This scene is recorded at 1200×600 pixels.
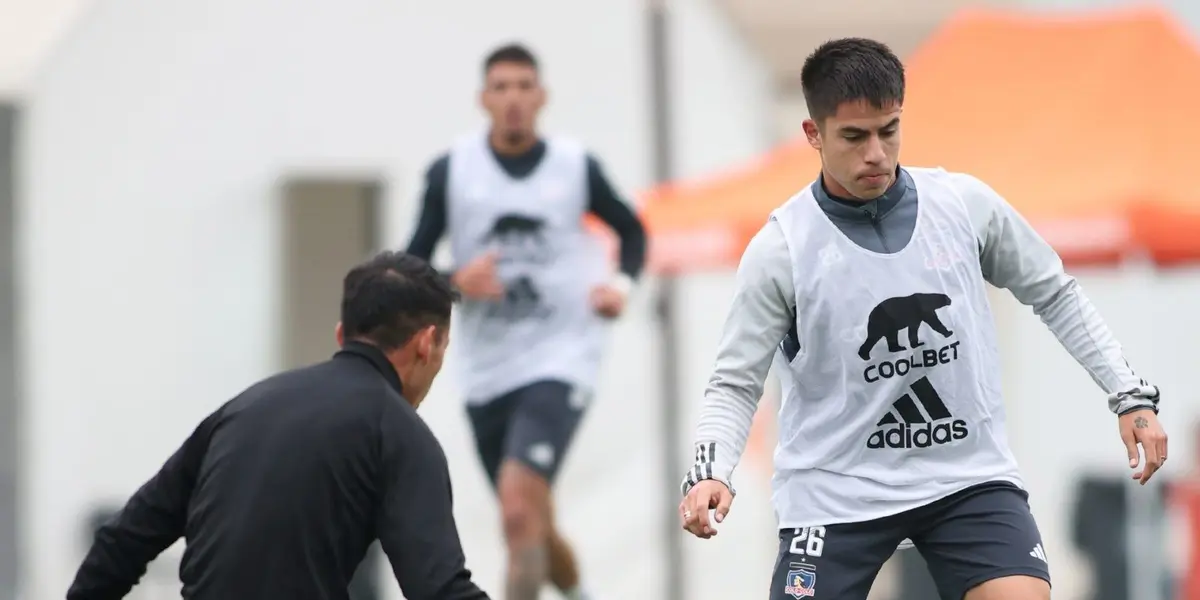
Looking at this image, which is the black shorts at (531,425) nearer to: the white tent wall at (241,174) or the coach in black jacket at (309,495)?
the coach in black jacket at (309,495)

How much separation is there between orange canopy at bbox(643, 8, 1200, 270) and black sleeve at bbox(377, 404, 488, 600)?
562 cm

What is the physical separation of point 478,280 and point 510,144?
0.66 metres

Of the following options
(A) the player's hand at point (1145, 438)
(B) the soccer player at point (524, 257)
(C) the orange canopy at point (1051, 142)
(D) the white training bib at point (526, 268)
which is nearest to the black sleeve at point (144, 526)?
(A) the player's hand at point (1145, 438)

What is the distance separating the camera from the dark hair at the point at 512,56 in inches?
300

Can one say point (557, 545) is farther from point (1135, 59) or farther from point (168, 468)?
point (1135, 59)

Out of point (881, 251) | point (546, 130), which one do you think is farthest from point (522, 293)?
point (546, 130)

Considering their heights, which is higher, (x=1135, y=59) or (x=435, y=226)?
(x=1135, y=59)

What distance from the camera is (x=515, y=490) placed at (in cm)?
727

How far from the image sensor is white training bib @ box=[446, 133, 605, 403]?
7617mm

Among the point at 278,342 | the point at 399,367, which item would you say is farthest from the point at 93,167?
the point at 399,367

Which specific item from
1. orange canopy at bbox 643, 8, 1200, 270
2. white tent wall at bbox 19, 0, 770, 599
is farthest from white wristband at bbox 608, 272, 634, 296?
white tent wall at bbox 19, 0, 770, 599

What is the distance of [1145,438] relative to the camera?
468cm

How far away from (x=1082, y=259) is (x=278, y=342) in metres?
6.96

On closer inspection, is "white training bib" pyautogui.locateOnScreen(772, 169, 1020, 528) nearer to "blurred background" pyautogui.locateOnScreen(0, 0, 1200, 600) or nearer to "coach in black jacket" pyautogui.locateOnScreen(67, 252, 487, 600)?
"coach in black jacket" pyautogui.locateOnScreen(67, 252, 487, 600)
